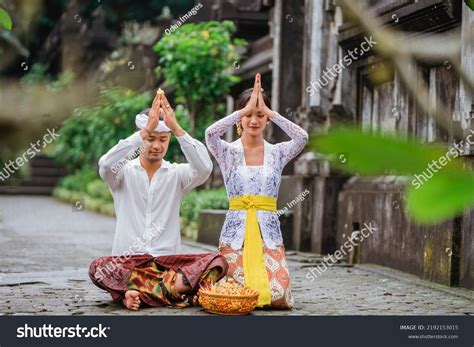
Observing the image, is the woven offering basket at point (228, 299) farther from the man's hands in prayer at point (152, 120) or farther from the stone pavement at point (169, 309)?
the man's hands in prayer at point (152, 120)

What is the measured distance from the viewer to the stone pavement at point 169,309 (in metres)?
4.74

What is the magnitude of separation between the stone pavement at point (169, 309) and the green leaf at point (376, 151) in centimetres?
398

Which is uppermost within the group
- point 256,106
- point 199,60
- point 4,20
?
point 199,60

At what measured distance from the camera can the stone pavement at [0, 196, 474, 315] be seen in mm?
4742

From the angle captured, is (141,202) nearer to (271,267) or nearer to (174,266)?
(174,266)

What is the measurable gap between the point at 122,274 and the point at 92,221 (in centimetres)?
927

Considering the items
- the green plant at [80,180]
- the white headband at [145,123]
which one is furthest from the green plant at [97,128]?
the white headband at [145,123]

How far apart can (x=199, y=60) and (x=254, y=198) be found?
6813 mm

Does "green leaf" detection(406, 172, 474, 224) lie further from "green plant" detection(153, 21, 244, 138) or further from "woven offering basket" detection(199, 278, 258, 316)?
"green plant" detection(153, 21, 244, 138)

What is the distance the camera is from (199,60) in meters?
11.4

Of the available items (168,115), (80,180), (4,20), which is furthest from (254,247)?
(80,180)

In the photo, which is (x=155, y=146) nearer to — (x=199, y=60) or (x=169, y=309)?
(x=169, y=309)

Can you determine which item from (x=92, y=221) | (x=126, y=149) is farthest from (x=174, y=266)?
(x=92, y=221)

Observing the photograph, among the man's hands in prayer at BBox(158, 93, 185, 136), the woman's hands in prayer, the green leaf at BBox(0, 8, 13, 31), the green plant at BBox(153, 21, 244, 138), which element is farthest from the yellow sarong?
the green plant at BBox(153, 21, 244, 138)
